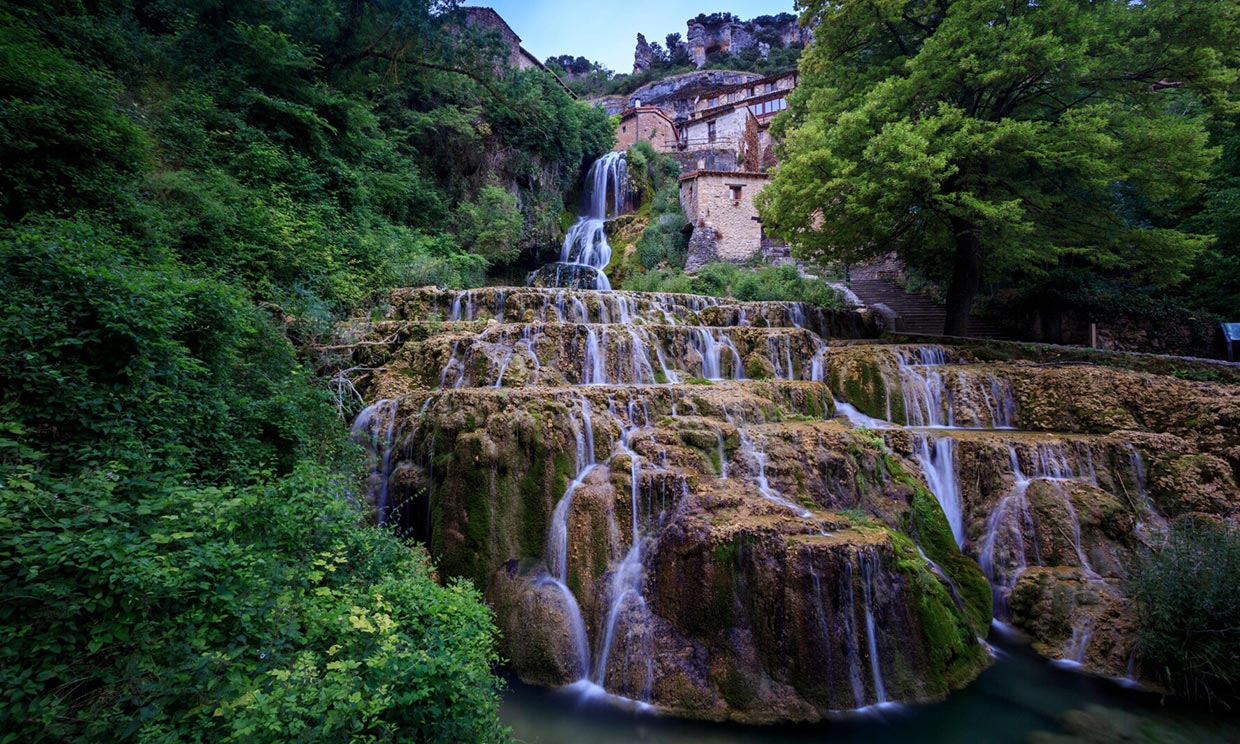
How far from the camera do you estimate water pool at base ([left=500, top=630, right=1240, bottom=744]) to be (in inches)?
185

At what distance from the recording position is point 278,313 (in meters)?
8.23

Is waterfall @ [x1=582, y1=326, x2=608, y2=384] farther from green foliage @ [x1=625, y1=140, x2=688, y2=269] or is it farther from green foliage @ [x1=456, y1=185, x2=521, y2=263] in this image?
green foliage @ [x1=625, y1=140, x2=688, y2=269]

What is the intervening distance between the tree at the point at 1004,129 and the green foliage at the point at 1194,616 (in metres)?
7.14

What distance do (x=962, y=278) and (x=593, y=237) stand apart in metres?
16.4

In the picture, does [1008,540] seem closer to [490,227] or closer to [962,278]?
[962,278]

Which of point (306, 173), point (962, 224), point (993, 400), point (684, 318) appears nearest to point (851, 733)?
point (993, 400)

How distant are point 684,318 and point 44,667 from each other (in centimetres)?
1222

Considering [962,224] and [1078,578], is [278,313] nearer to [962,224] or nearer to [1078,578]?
[1078,578]

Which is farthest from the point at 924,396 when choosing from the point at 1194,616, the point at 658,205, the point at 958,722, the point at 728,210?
the point at 658,205

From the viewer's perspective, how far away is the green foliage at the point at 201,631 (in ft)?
7.84

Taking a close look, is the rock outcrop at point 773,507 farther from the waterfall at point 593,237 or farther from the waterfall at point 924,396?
the waterfall at point 593,237

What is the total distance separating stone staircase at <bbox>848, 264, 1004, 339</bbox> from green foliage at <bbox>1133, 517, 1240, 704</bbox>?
1019cm

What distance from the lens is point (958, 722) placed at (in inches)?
198

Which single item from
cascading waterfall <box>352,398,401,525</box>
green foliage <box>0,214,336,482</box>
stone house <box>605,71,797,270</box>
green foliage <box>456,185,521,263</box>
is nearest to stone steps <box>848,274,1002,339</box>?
stone house <box>605,71,797,270</box>
